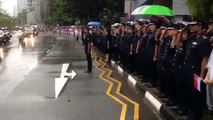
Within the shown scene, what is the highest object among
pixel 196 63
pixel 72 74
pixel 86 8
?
pixel 86 8

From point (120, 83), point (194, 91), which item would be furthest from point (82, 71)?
point (194, 91)

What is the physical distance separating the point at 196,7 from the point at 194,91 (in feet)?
19.8

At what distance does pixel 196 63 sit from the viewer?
26.7 feet

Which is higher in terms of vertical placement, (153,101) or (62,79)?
(153,101)

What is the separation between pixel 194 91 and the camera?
829 centimetres

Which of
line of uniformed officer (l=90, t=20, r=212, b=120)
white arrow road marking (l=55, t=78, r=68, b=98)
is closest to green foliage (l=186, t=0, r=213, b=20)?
line of uniformed officer (l=90, t=20, r=212, b=120)

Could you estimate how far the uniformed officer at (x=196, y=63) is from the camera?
7.63m

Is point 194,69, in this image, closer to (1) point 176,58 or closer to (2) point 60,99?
(1) point 176,58

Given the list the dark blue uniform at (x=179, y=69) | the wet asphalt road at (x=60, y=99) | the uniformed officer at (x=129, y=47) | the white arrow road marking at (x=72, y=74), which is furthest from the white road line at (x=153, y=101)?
the white arrow road marking at (x=72, y=74)

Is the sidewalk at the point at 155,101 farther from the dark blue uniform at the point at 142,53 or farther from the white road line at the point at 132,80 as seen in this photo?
the dark blue uniform at the point at 142,53

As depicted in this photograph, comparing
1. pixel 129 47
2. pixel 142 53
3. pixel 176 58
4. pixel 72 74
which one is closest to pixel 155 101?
pixel 176 58

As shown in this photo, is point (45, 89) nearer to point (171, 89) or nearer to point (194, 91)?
A: point (171, 89)

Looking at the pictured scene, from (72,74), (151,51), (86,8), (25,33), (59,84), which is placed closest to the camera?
(151,51)

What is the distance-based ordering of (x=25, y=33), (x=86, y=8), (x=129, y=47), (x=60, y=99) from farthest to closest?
(x=86, y=8) → (x=25, y=33) → (x=129, y=47) → (x=60, y=99)
